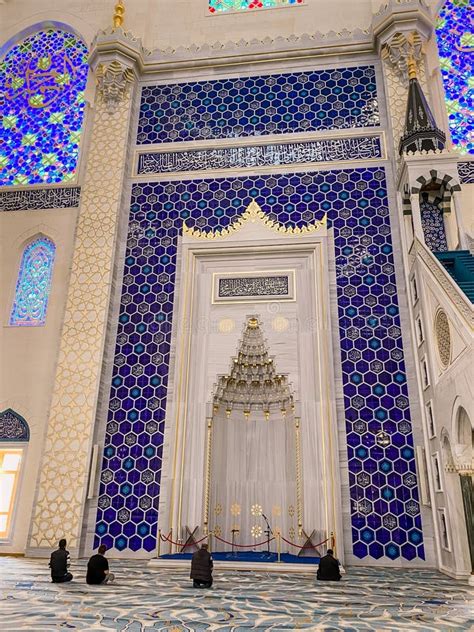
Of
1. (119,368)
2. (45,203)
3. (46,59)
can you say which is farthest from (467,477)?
(46,59)

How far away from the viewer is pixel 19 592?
122 inches

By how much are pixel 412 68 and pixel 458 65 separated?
99cm

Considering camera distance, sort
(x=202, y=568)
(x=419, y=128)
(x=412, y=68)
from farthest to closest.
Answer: (x=412, y=68)
(x=419, y=128)
(x=202, y=568)

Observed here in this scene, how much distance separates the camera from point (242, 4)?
7.35 meters

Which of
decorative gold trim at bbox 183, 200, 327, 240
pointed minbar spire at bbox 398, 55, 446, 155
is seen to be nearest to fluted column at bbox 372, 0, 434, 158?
pointed minbar spire at bbox 398, 55, 446, 155

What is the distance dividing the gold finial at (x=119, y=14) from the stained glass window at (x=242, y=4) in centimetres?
119

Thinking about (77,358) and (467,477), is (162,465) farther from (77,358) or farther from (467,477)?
(467,477)

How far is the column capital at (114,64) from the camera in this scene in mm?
6676

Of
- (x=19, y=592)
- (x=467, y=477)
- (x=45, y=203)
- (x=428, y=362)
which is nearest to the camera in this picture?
(x=19, y=592)

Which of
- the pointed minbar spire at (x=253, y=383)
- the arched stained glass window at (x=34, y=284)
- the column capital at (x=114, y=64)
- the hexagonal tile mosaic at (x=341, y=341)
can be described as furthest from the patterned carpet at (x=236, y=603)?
the column capital at (x=114, y=64)

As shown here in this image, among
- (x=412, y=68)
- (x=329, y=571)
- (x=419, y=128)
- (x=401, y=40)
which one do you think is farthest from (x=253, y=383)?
(x=401, y=40)

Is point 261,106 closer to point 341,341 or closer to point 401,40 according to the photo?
point 401,40

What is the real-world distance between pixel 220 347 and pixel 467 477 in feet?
8.58

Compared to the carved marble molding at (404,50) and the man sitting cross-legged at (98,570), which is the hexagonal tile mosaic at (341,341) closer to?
the carved marble molding at (404,50)
